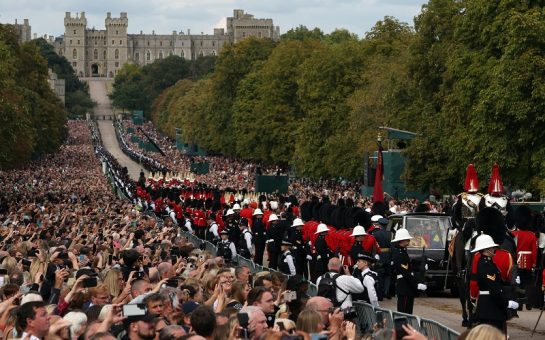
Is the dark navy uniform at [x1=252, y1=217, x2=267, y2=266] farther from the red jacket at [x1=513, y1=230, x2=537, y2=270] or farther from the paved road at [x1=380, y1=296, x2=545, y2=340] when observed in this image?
the red jacket at [x1=513, y1=230, x2=537, y2=270]

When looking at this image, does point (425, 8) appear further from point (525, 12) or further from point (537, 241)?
point (537, 241)

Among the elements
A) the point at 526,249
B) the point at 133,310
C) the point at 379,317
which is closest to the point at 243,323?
the point at 133,310

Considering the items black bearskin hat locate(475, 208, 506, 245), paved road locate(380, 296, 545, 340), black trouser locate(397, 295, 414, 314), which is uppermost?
black bearskin hat locate(475, 208, 506, 245)

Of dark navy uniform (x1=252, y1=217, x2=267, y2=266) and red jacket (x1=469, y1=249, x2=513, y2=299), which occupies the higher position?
red jacket (x1=469, y1=249, x2=513, y2=299)

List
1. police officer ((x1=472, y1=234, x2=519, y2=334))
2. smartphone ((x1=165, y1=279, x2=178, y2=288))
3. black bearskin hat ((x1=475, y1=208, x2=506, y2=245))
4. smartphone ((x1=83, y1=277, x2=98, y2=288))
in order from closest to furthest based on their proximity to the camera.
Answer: smartphone ((x1=83, y1=277, x2=98, y2=288))
smartphone ((x1=165, y1=279, x2=178, y2=288))
police officer ((x1=472, y1=234, x2=519, y2=334))
black bearskin hat ((x1=475, y1=208, x2=506, y2=245))

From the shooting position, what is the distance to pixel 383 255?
26062 mm

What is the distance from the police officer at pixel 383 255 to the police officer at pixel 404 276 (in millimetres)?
3569

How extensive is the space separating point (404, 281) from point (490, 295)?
3.60 metres

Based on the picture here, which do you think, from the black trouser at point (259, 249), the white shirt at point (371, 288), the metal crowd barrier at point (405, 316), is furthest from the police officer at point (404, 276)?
the black trouser at point (259, 249)

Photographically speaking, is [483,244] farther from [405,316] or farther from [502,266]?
[405,316]

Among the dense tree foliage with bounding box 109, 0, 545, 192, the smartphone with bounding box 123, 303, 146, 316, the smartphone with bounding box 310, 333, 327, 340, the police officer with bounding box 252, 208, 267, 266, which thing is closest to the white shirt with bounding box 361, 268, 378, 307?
the smartphone with bounding box 310, 333, 327, 340

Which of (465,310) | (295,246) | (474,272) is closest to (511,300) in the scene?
(474,272)

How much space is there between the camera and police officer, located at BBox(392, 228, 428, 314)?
21.0 m

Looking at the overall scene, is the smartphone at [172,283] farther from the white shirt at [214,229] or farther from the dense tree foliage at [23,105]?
the dense tree foliage at [23,105]
